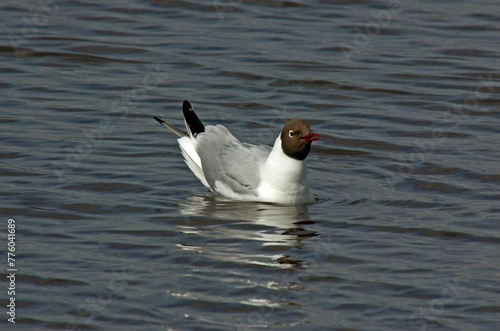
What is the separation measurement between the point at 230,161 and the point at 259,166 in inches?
12.2

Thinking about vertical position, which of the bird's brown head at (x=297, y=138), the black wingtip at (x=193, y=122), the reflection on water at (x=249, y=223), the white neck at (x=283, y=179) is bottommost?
the reflection on water at (x=249, y=223)

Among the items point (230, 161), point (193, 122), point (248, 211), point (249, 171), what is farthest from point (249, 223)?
point (193, 122)

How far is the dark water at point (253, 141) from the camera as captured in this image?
243 inches

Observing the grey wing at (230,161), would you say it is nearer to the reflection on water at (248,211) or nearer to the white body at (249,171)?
the white body at (249,171)

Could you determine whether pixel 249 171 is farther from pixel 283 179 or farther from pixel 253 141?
pixel 253 141

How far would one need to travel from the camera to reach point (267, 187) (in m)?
8.45

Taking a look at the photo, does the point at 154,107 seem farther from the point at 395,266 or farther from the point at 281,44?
the point at 395,266

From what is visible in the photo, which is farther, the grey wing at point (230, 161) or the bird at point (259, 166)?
the grey wing at point (230, 161)

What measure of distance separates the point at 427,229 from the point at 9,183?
4.26 metres

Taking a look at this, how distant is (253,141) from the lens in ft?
34.6

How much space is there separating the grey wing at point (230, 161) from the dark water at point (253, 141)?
9.0 inches

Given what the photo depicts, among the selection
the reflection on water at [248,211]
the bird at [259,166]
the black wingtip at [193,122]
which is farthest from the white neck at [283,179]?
the black wingtip at [193,122]

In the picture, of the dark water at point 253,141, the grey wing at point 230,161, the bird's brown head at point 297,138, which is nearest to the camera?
the dark water at point 253,141

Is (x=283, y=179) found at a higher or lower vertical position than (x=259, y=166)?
lower
